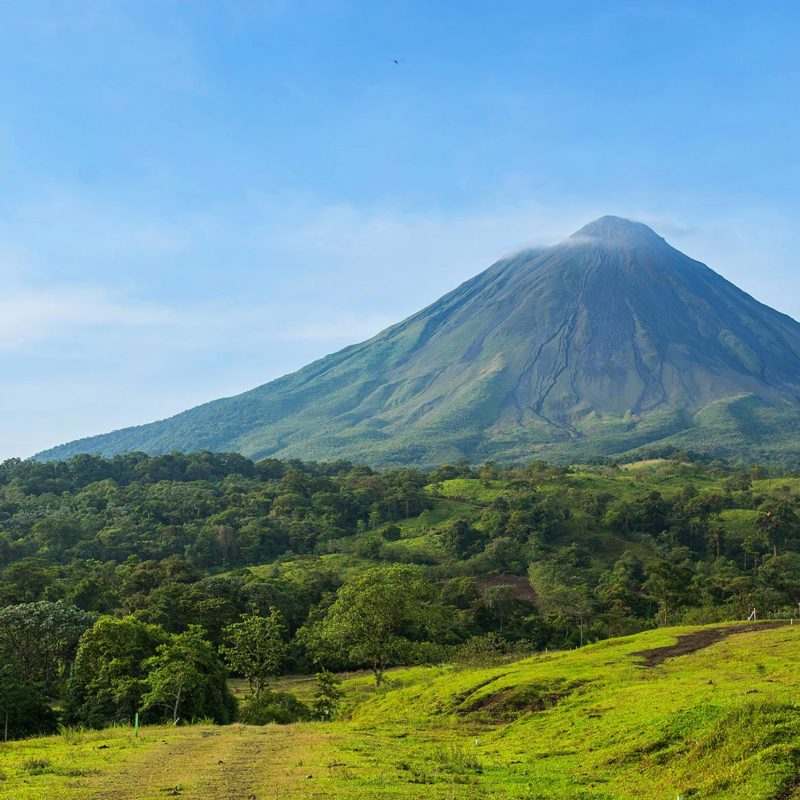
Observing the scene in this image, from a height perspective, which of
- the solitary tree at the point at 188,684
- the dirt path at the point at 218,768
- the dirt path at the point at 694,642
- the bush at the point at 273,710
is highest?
the dirt path at the point at 218,768

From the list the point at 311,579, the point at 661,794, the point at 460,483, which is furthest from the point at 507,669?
the point at 460,483

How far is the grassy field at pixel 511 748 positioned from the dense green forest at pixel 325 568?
837cm

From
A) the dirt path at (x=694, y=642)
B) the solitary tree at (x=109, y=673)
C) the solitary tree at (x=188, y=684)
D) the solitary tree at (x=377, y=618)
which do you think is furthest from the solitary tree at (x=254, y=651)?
the dirt path at (x=694, y=642)

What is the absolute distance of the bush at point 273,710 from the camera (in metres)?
29.7

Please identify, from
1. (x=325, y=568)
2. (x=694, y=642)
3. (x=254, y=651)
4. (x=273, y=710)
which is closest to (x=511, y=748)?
(x=273, y=710)

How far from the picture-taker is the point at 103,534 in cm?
8888

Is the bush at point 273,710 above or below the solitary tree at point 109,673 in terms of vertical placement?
below

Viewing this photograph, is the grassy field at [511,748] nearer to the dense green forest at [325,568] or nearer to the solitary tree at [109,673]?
the solitary tree at [109,673]

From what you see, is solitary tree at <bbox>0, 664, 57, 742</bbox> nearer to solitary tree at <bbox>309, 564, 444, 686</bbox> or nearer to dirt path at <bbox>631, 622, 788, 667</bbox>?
solitary tree at <bbox>309, 564, 444, 686</bbox>

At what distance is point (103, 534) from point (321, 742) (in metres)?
75.6

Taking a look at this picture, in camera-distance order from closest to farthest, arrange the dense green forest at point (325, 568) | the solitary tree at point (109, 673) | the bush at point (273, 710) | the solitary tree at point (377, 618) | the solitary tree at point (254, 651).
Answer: the solitary tree at point (109, 673), the bush at point (273, 710), the dense green forest at point (325, 568), the solitary tree at point (254, 651), the solitary tree at point (377, 618)

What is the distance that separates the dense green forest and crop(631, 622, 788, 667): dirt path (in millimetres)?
12201

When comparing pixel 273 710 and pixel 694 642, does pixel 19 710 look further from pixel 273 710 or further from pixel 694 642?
pixel 694 642

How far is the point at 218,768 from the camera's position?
16.1 m
